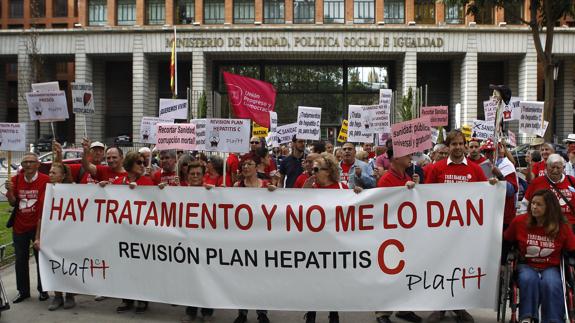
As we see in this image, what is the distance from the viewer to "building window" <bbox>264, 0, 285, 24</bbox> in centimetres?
4191

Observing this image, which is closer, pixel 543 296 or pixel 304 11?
pixel 543 296

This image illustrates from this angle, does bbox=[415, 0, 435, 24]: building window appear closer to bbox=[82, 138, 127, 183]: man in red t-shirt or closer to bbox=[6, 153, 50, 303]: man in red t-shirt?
bbox=[82, 138, 127, 183]: man in red t-shirt

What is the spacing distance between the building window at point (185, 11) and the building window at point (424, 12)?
1657 centimetres

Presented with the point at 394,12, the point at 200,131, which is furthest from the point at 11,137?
the point at 394,12

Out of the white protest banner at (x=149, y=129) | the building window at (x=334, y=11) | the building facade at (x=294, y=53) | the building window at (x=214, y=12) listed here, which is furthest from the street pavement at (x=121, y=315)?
the building window at (x=214, y=12)

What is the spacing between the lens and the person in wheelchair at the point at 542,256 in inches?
203

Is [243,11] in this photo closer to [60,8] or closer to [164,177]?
[60,8]

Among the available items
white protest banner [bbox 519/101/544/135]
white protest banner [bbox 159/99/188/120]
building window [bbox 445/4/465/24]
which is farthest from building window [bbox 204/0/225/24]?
white protest banner [bbox 519/101/544/135]

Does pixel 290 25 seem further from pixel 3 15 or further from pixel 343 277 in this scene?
pixel 3 15

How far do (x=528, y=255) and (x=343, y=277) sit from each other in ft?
5.82

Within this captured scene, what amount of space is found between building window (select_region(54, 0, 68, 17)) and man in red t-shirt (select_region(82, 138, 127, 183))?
6029cm

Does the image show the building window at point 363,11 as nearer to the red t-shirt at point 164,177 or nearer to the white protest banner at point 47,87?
the white protest banner at point 47,87

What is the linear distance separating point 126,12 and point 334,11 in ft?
51.2

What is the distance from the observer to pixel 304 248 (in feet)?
18.6
